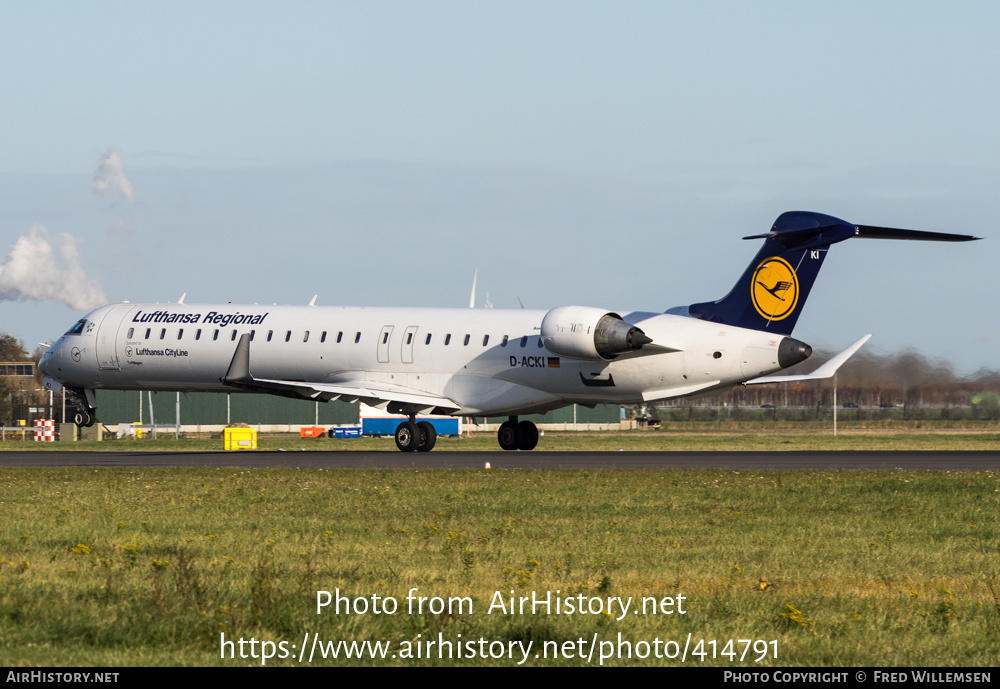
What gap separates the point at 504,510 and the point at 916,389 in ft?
128

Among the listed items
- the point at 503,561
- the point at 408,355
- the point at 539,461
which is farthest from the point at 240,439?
the point at 503,561

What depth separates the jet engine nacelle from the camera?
3800 centimetres

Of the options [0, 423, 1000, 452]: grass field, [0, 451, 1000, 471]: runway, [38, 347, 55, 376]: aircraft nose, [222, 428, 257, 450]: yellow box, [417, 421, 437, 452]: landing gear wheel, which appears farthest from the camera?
[0, 423, 1000, 452]: grass field

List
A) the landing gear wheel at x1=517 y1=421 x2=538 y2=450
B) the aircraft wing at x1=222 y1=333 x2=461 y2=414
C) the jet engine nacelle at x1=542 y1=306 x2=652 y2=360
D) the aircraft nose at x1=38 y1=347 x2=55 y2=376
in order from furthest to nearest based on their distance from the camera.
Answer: the aircraft nose at x1=38 y1=347 x2=55 y2=376 < the landing gear wheel at x1=517 y1=421 x2=538 y2=450 < the aircraft wing at x1=222 y1=333 x2=461 y2=414 < the jet engine nacelle at x1=542 y1=306 x2=652 y2=360

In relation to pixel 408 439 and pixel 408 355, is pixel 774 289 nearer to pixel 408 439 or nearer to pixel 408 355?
pixel 408 355

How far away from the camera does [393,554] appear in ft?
50.1

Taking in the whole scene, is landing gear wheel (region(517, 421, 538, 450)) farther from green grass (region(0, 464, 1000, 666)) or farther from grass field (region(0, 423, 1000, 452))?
green grass (region(0, 464, 1000, 666))

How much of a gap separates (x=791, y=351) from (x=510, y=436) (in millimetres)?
10921

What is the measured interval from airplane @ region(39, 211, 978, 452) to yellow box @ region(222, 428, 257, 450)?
5.59 metres

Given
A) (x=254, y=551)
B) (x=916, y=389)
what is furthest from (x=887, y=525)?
(x=916, y=389)

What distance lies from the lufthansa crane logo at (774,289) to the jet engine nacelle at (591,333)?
11.3ft

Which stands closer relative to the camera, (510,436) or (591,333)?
(591,333)

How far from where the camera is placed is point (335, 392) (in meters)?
39.7

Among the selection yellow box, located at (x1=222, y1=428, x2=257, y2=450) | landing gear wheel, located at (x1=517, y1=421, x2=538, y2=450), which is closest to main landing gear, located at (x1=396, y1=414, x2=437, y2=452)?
landing gear wheel, located at (x1=517, y1=421, x2=538, y2=450)
